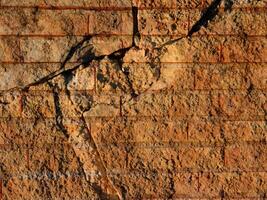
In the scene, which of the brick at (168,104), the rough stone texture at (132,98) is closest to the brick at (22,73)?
the rough stone texture at (132,98)

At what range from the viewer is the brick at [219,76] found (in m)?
2.37

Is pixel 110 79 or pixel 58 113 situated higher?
pixel 110 79

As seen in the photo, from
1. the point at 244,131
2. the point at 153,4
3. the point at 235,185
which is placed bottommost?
the point at 235,185

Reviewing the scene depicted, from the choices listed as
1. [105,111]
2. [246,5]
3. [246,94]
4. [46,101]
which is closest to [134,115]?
[105,111]

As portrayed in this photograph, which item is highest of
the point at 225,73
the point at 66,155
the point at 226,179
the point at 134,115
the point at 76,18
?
the point at 76,18

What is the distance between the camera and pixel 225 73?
237 cm

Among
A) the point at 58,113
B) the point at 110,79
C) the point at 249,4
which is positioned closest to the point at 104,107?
the point at 110,79

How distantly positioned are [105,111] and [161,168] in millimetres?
458

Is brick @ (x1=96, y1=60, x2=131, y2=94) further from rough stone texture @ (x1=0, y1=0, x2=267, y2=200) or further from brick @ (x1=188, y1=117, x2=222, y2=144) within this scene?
Result: brick @ (x1=188, y1=117, x2=222, y2=144)

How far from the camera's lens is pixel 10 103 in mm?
2355

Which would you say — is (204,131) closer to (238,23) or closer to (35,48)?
(238,23)

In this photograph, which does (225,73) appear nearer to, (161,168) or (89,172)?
(161,168)

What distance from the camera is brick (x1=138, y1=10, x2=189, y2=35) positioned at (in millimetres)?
2352

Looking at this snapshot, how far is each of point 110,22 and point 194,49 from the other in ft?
1.63
